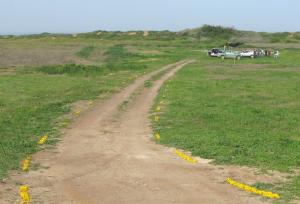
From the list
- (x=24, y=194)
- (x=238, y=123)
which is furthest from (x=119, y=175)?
(x=238, y=123)

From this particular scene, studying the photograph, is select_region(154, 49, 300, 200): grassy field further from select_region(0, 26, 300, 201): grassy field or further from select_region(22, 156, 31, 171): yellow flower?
select_region(22, 156, 31, 171): yellow flower

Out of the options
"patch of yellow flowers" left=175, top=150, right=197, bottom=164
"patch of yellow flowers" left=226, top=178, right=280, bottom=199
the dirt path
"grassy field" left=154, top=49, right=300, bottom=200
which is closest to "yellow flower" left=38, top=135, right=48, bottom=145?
the dirt path

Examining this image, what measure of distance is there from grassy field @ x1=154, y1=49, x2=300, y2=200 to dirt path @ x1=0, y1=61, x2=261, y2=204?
1.07 meters

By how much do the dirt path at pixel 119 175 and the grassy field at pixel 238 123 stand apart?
1.07m

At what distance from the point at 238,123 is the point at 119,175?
8536mm

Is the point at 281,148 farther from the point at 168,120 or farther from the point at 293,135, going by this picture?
the point at 168,120

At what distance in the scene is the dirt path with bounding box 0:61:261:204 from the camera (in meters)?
11.0

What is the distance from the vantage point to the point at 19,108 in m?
24.2

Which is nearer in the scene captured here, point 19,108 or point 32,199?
point 32,199

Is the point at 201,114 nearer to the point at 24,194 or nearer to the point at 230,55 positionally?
the point at 24,194

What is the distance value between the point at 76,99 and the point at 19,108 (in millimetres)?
3975

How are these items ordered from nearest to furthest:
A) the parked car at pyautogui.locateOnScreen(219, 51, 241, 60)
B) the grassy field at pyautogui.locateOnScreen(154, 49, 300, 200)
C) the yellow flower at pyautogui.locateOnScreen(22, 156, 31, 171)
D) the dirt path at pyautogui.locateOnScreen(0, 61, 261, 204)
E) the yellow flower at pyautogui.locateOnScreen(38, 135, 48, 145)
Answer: the dirt path at pyautogui.locateOnScreen(0, 61, 261, 204), the yellow flower at pyautogui.locateOnScreen(22, 156, 31, 171), the grassy field at pyautogui.locateOnScreen(154, 49, 300, 200), the yellow flower at pyautogui.locateOnScreen(38, 135, 48, 145), the parked car at pyautogui.locateOnScreen(219, 51, 241, 60)

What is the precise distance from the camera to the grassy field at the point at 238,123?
14.5 metres

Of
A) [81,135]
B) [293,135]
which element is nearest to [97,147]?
[81,135]
